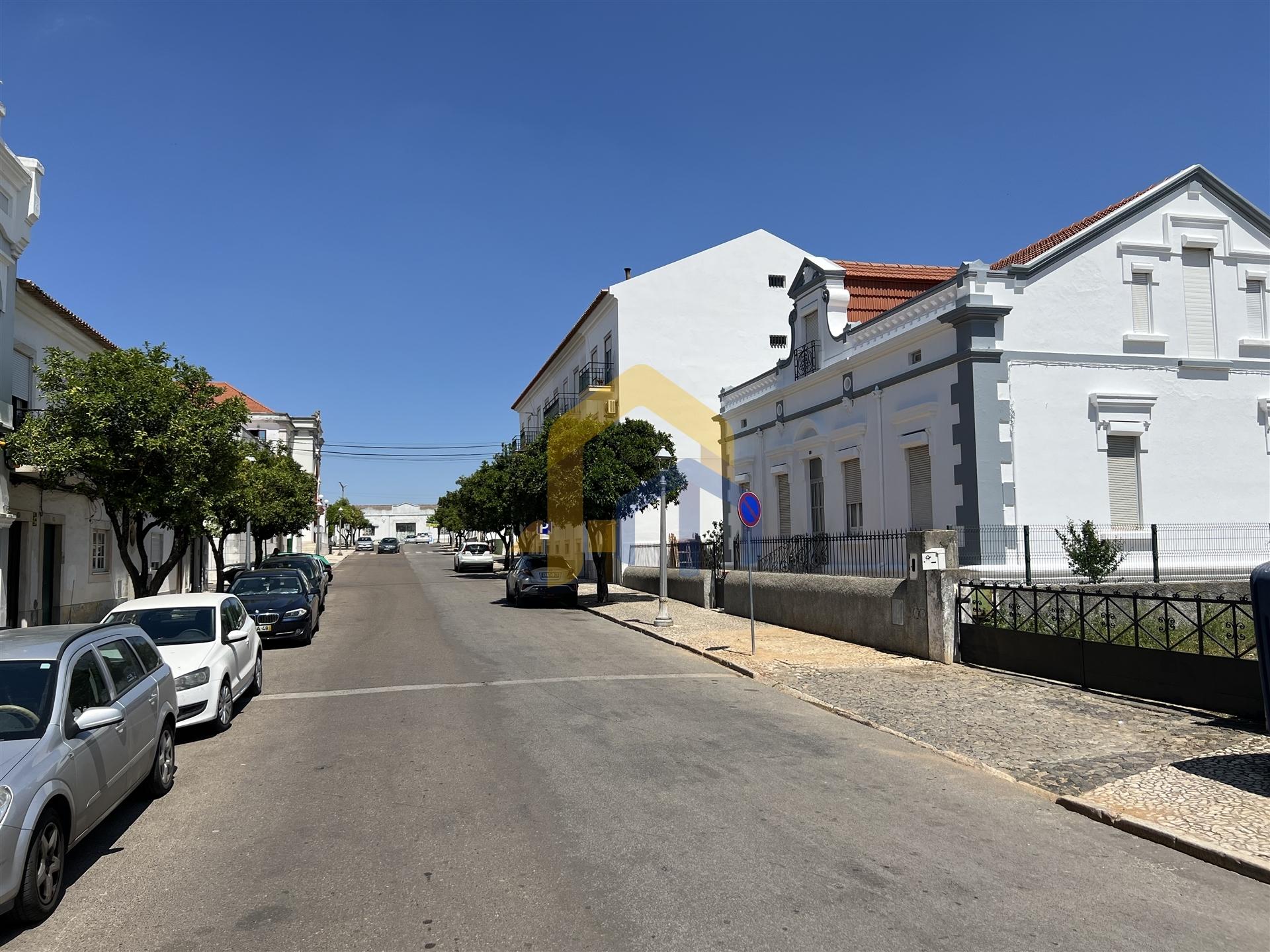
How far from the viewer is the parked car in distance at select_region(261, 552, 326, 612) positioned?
2449cm

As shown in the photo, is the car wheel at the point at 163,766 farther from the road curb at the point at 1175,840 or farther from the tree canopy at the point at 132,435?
the tree canopy at the point at 132,435

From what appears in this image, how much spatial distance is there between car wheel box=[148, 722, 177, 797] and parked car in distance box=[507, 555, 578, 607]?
19.4m

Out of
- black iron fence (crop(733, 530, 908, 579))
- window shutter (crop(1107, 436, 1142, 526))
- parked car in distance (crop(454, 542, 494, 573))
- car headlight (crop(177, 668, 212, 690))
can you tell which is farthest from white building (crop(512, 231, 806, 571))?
car headlight (crop(177, 668, 212, 690))

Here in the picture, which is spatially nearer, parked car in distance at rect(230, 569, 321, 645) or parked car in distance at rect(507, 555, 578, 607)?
parked car in distance at rect(230, 569, 321, 645)

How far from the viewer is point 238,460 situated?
1795 cm

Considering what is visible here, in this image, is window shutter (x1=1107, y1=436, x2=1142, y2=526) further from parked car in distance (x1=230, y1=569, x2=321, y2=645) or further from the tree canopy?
the tree canopy

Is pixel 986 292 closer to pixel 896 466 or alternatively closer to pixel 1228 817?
pixel 896 466

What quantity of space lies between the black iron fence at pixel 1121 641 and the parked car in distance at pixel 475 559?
40124 mm

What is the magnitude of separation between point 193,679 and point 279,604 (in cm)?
876

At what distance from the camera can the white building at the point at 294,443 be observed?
5250 cm

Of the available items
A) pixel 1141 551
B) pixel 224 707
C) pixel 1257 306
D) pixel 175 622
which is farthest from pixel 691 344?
pixel 224 707

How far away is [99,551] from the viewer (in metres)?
23.2

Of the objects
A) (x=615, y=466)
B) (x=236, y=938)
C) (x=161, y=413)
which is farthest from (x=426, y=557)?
(x=236, y=938)

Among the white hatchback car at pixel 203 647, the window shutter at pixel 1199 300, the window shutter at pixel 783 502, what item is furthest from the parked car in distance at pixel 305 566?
the window shutter at pixel 1199 300
